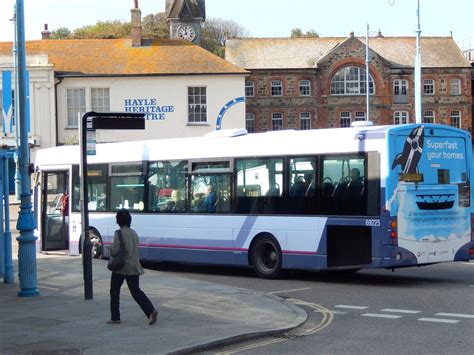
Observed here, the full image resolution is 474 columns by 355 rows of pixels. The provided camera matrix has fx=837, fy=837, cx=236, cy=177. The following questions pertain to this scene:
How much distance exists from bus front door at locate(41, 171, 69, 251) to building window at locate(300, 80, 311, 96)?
5575 centimetres

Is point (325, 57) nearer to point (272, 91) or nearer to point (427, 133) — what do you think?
point (272, 91)

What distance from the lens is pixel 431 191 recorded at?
53.1ft

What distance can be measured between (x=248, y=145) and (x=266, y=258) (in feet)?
8.22

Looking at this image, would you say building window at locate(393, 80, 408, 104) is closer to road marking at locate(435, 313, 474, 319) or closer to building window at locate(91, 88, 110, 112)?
building window at locate(91, 88, 110, 112)

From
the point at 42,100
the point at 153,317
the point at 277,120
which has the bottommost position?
the point at 153,317

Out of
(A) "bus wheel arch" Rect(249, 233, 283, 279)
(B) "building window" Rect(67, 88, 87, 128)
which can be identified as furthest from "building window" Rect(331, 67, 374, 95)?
(A) "bus wheel arch" Rect(249, 233, 283, 279)

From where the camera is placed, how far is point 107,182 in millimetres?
21469

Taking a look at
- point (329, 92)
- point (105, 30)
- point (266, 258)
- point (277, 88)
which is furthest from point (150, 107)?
point (105, 30)

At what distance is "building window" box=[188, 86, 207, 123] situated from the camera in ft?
180

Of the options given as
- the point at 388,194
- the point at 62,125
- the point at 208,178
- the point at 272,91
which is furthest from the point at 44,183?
the point at 272,91

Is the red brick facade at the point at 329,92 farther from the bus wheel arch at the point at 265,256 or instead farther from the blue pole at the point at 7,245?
the blue pole at the point at 7,245

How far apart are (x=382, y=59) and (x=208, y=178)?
200 feet

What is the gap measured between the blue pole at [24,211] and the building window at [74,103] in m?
40.1

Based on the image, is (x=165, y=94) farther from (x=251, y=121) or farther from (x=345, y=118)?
(x=345, y=118)
